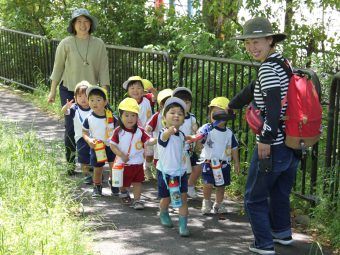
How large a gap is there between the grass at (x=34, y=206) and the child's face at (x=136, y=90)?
1252mm

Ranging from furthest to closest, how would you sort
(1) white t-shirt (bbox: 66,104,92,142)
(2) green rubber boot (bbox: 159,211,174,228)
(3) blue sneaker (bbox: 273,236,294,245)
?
1. (1) white t-shirt (bbox: 66,104,92,142)
2. (2) green rubber boot (bbox: 159,211,174,228)
3. (3) blue sneaker (bbox: 273,236,294,245)

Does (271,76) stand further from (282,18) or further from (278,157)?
(282,18)

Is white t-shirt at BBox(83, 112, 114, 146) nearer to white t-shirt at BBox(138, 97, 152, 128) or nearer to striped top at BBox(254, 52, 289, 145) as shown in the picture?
white t-shirt at BBox(138, 97, 152, 128)

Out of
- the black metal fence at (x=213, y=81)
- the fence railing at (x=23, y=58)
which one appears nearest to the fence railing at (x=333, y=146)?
the black metal fence at (x=213, y=81)

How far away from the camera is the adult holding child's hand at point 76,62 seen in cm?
746

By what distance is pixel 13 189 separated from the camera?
5504 millimetres

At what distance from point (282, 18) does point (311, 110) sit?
5814mm

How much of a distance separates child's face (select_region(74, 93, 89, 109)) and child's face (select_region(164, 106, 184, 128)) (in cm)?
181

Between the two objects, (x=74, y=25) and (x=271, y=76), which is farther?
(x=74, y=25)

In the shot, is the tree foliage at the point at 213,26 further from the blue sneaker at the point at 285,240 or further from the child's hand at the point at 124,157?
the blue sneaker at the point at 285,240

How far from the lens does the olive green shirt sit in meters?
7.52

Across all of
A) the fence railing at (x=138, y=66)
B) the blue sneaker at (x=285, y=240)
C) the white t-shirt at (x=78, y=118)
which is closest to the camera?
the blue sneaker at (x=285, y=240)

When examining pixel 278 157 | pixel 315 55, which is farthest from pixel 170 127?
pixel 315 55

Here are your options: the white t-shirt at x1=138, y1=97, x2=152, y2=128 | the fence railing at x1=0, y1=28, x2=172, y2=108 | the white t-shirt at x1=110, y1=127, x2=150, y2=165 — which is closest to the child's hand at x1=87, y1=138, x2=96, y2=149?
the white t-shirt at x1=110, y1=127, x2=150, y2=165
